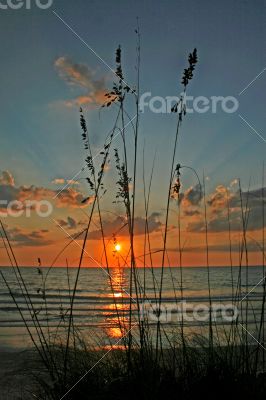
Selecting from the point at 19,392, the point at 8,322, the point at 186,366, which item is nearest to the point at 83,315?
the point at 8,322

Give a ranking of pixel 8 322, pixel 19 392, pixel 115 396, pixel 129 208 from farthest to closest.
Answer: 1. pixel 8 322
2. pixel 19 392
3. pixel 129 208
4. pixel 115 396

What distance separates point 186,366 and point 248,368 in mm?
357

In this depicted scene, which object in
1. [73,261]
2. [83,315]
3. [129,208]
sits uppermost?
[129,208]

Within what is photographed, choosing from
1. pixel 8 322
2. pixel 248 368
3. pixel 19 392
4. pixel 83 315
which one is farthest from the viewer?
pixel 83 315

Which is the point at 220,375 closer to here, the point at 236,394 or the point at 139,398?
the point at 236,394

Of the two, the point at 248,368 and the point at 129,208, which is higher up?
the point at 129,208

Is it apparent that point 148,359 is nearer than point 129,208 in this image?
Yes

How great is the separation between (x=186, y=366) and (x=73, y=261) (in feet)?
3.83

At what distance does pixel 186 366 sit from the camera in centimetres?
304

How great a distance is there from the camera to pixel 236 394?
280 cm
